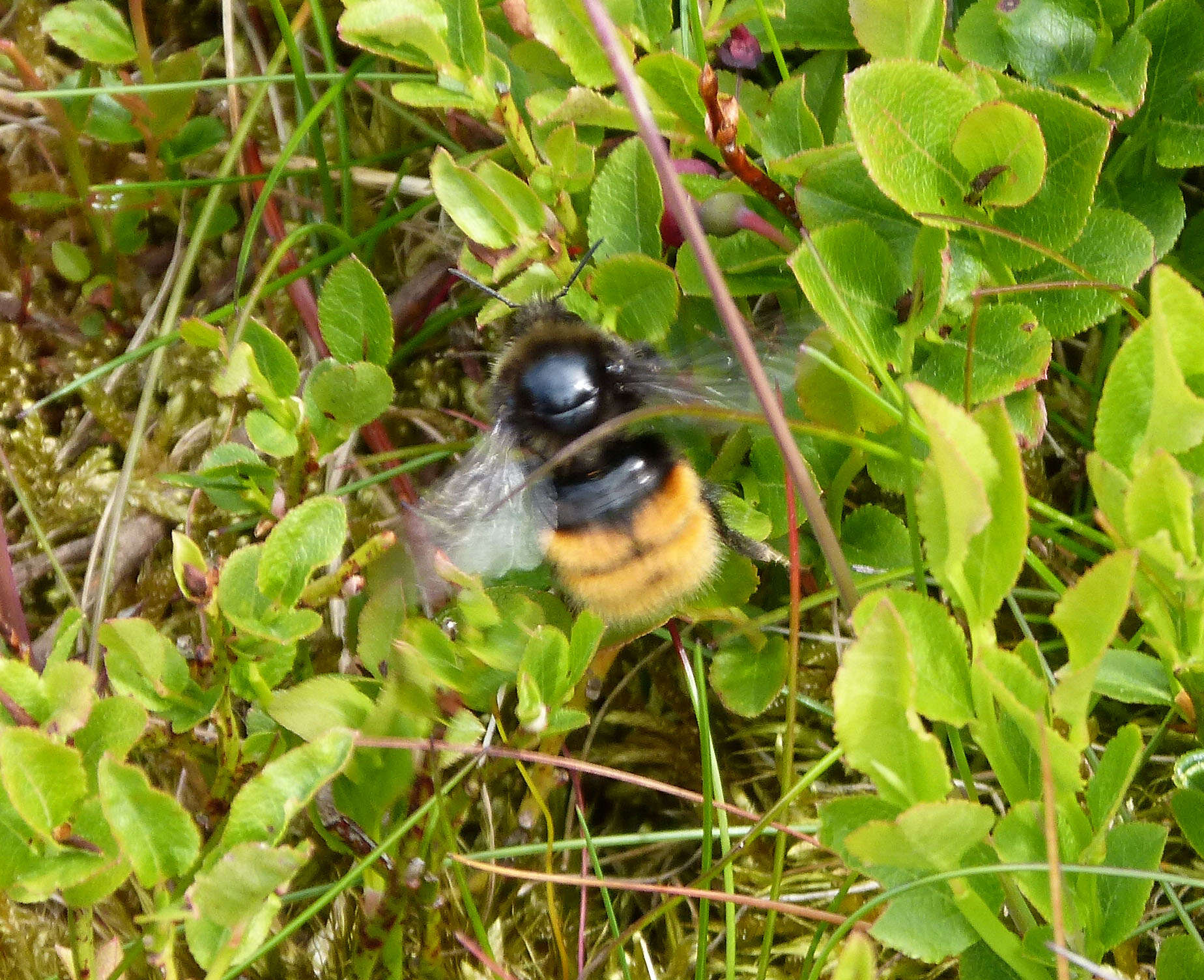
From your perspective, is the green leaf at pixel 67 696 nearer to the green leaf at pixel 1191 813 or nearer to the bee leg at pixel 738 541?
the bee leg at pixel 738 541

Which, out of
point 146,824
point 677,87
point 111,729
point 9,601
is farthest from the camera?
point 9,601

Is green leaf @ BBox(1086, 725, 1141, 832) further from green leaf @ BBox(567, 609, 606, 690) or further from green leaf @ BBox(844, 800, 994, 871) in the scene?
green leaf @ BBox(567, 609, 606, 690)

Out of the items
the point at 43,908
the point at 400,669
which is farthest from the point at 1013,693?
the point at 43,908

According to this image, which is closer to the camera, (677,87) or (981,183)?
(981,183)

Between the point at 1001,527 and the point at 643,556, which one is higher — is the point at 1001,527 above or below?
above

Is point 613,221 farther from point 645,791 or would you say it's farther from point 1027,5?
point 645,791

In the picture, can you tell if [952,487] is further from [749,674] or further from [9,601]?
[9,601]

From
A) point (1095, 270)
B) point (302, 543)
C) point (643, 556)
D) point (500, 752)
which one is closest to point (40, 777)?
point (302, 543)
